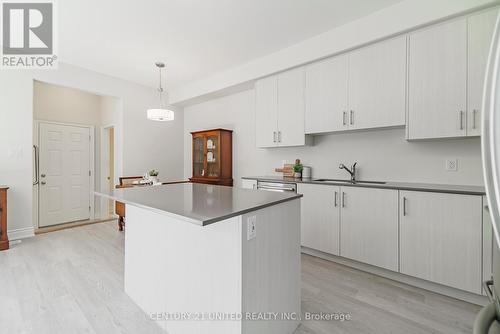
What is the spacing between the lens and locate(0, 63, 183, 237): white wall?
3348 mm

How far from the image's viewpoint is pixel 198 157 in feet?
15.6

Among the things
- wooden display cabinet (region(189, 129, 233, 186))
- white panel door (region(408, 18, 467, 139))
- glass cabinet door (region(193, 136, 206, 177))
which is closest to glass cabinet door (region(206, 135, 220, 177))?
wooden display cabinet (region(189, 129, 233, 186))

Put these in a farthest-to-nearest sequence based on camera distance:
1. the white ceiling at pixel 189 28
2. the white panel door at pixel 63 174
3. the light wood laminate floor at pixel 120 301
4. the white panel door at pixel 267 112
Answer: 1. the white panel door at pixel 63 174
2. the white panel door at pixel 267 112
3. the white ceiling at pixel 189 28
4. the light wood laminate floor at pixel 120 301

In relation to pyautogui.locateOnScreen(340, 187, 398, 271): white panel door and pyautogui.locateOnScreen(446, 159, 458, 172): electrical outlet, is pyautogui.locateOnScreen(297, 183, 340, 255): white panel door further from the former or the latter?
pyautogui.locateOnScreen(446, 159, 458, 172): electrical outlet

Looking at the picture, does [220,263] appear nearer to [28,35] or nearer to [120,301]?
[120,301]

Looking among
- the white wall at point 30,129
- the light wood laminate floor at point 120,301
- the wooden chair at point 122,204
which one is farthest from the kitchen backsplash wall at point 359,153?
the wooden chair at point 122,204

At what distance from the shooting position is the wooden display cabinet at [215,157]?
433cm

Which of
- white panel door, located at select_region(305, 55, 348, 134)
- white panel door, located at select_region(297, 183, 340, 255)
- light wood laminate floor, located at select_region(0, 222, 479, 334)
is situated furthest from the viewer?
white panel door, located at select_region(305, 55, 348, 134)

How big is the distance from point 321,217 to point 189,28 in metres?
2.73

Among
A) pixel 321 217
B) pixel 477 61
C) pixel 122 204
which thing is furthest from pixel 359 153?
pixel 122 204

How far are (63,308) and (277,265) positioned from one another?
5.79 ft

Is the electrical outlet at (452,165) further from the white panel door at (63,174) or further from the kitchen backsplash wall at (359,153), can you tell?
the white panel door at (63,174)

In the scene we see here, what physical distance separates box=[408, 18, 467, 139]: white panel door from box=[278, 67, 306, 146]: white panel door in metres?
1.21

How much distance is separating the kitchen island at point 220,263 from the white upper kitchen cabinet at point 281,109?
1773 mm
